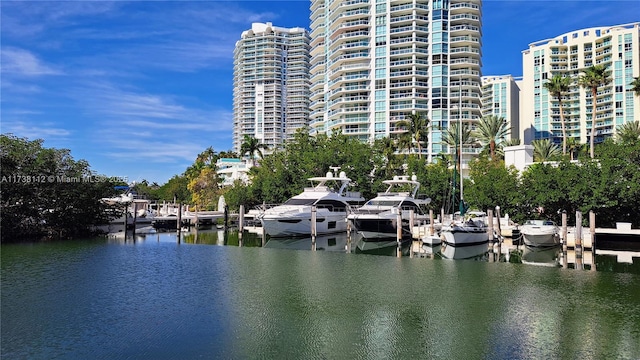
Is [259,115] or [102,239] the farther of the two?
[259,115]

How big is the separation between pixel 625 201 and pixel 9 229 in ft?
157

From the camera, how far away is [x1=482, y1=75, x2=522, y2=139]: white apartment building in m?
134

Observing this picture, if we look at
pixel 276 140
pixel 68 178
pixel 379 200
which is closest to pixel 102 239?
pixel 68 178

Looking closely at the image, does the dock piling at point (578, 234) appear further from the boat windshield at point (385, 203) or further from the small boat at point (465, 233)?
the boat windshield at point (385, 203)

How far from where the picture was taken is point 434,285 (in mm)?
21609

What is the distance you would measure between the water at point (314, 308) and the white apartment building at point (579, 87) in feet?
343

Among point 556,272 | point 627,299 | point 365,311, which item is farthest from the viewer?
point 556,272

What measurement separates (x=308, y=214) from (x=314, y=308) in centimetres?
2449

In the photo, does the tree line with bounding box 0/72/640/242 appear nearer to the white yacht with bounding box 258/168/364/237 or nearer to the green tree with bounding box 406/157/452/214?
the green tree with bounding box 406/157/452/214

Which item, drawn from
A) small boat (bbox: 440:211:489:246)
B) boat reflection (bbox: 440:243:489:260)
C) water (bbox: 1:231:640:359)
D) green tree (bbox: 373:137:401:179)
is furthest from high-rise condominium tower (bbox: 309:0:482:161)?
water (bbox: 1:231:640:359)

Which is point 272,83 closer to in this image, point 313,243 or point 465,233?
point 313,243

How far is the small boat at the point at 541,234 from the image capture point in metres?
33.0

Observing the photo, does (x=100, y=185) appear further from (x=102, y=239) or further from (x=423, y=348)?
(x=423, y=348)

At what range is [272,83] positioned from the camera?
171 metres
